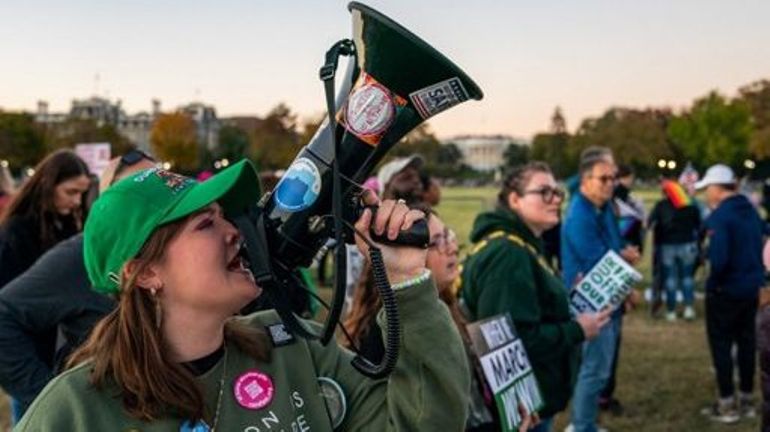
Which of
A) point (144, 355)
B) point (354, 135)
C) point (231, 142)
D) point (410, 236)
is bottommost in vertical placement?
point (144, 355)

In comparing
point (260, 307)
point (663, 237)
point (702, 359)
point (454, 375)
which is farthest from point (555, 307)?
point (663, 237)

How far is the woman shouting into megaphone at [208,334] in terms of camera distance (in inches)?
68.8

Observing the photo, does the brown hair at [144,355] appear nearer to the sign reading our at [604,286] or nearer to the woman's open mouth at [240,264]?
the woman's open mouth at [240,264]

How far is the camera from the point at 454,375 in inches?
72.5

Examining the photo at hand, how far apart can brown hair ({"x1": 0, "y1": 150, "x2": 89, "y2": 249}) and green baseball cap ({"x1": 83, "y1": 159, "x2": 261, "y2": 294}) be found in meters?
2.73

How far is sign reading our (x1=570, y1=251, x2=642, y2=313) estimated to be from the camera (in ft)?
15.6

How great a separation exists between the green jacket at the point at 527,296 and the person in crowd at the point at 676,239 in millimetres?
6929

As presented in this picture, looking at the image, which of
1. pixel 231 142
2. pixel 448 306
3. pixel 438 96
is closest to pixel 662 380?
pixel 448 306

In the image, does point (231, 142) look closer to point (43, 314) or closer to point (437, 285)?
point (43, 314)

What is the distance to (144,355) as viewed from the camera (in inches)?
70.1

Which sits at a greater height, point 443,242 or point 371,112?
point 371,112

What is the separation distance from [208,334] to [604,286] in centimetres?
336

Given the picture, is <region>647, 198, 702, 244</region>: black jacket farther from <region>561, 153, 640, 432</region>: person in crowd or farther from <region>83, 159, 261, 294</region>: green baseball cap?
<region>83, 159, 261, 294</region>: green baseball cap

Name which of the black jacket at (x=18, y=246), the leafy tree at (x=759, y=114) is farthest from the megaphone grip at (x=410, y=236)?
the leafy tree at (x=759, y=114)
